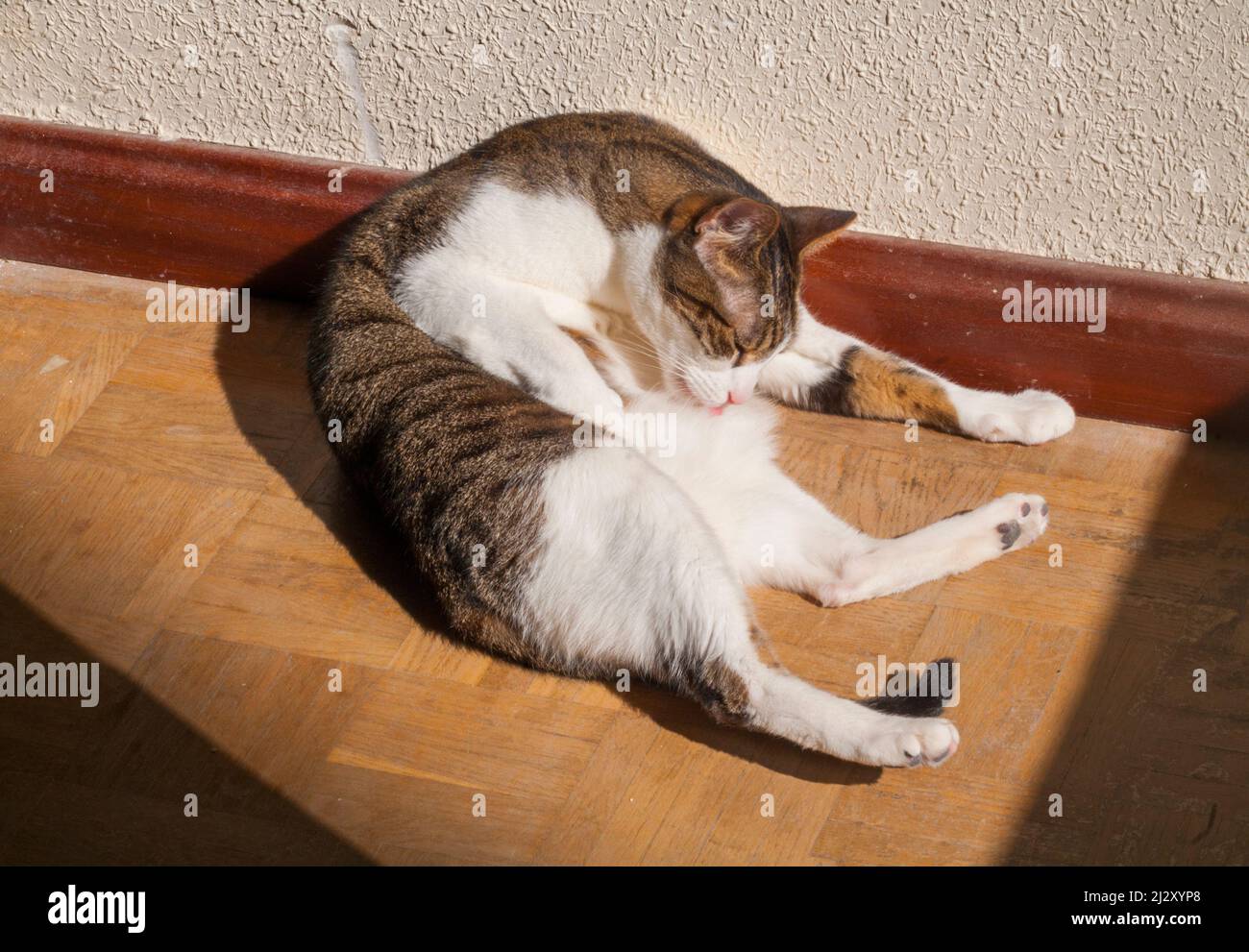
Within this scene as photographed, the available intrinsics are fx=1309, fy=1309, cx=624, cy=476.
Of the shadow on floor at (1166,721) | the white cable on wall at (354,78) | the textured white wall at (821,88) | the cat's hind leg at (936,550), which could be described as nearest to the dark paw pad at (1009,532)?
the cat's hind leg at (936,550)

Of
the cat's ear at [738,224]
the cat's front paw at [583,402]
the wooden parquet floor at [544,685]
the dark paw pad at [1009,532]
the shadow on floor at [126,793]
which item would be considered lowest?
the shadow on floor at [126,793]

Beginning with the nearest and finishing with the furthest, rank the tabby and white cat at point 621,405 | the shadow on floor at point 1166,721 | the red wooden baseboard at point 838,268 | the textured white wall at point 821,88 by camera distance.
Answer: the shadow on floor at point 1166,721, the tabby and white cat at point 621,405, the textured white wall at point 821,88, the red wooden baseboard at point 838,268

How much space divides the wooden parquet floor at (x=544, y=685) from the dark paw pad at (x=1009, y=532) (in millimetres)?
35

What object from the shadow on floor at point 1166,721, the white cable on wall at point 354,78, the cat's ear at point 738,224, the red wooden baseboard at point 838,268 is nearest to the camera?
the shadow on floor at point 1166,721

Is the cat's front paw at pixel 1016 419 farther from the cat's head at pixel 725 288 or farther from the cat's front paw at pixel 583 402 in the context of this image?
the cat's front paw at pixel 583 402

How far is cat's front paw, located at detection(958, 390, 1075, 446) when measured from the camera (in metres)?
2.24

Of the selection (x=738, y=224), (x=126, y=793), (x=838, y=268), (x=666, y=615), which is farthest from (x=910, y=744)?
(x=126, y=793)

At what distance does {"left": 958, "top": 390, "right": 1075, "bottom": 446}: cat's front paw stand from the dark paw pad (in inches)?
9.4

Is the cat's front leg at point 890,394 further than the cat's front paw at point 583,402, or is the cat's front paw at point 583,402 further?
the cat's front leg at point 890,394

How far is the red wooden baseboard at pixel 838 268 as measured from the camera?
219 centimetres

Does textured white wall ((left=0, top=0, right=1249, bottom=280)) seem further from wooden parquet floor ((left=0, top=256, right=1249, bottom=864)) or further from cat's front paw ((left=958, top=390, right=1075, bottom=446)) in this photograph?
wooden parquet floor ((left=0, top=256, right=1249, bottom=864))

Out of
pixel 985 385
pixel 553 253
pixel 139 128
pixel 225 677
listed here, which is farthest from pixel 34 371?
pixel 985 385

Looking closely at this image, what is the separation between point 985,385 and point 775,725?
0.90 metres
